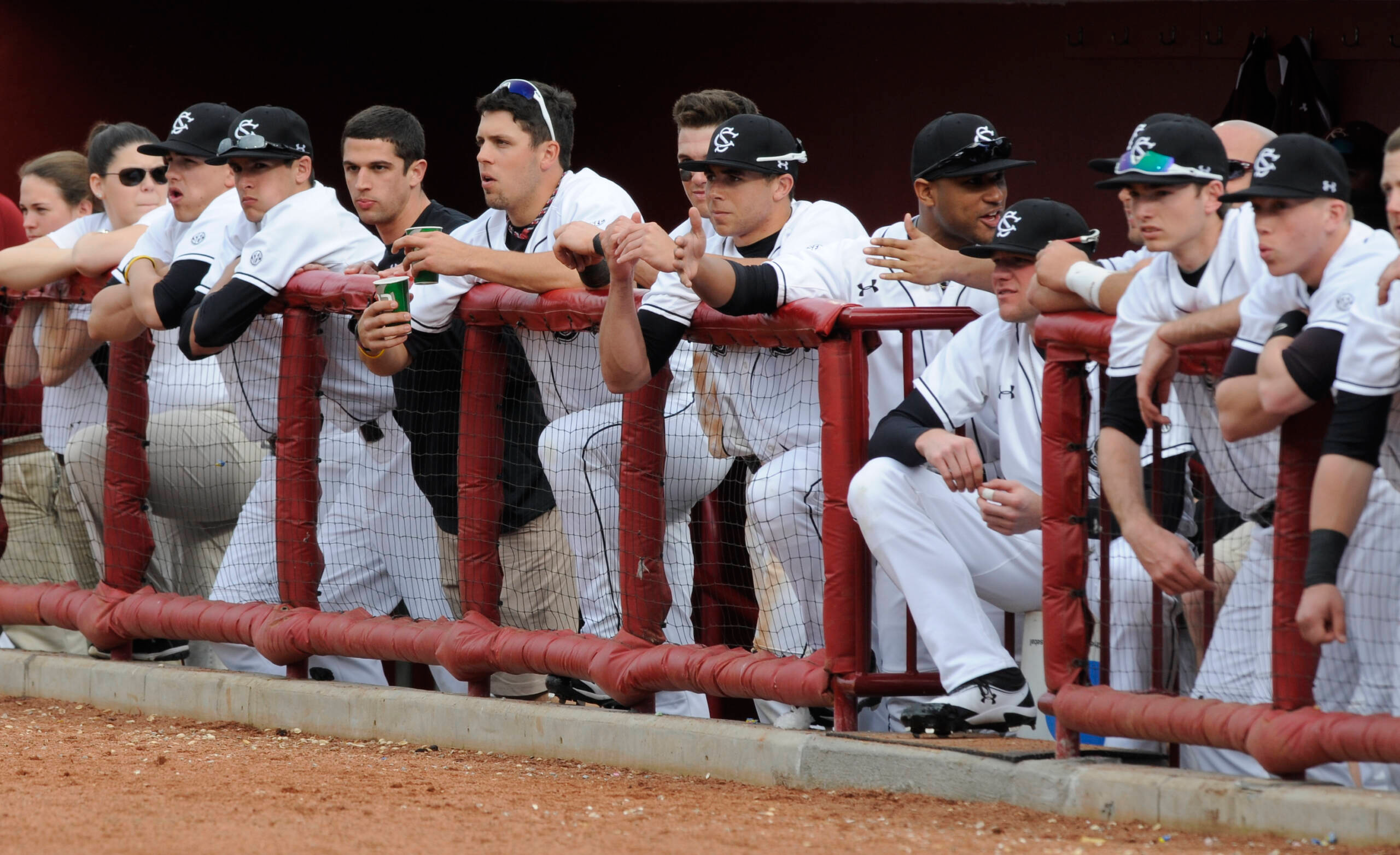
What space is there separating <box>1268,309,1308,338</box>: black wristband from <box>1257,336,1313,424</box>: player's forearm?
0.06 feet

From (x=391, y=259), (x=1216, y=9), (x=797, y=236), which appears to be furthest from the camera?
(x=1216, y=9)

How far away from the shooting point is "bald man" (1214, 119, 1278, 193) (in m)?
4.58

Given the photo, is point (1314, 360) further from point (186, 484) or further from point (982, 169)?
point (186, 484)

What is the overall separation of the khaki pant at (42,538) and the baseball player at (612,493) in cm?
235

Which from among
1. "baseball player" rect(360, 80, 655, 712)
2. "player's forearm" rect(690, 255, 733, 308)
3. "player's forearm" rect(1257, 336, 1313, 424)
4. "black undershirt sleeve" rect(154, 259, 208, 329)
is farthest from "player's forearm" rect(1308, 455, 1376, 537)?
"black undershirt sleeve" rect(154, 259, 208, 329)

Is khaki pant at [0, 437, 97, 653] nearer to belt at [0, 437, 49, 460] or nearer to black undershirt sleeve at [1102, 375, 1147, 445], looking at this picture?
belt at [0, 437, 49, 460]

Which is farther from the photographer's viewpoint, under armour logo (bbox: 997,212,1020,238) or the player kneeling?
under armour logo (bbox: 997,212,1020,238)

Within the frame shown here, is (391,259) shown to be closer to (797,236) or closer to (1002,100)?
(797,236)

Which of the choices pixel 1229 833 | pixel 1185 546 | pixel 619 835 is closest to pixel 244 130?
pixel 619 835

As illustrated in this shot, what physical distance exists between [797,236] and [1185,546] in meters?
1.50

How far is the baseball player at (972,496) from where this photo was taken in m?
4.36

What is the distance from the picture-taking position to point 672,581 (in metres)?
5.01

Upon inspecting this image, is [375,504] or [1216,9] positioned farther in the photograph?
[1216,9]

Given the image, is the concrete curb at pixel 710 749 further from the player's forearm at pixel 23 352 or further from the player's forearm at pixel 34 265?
the player's forearm at pixel 34 265
